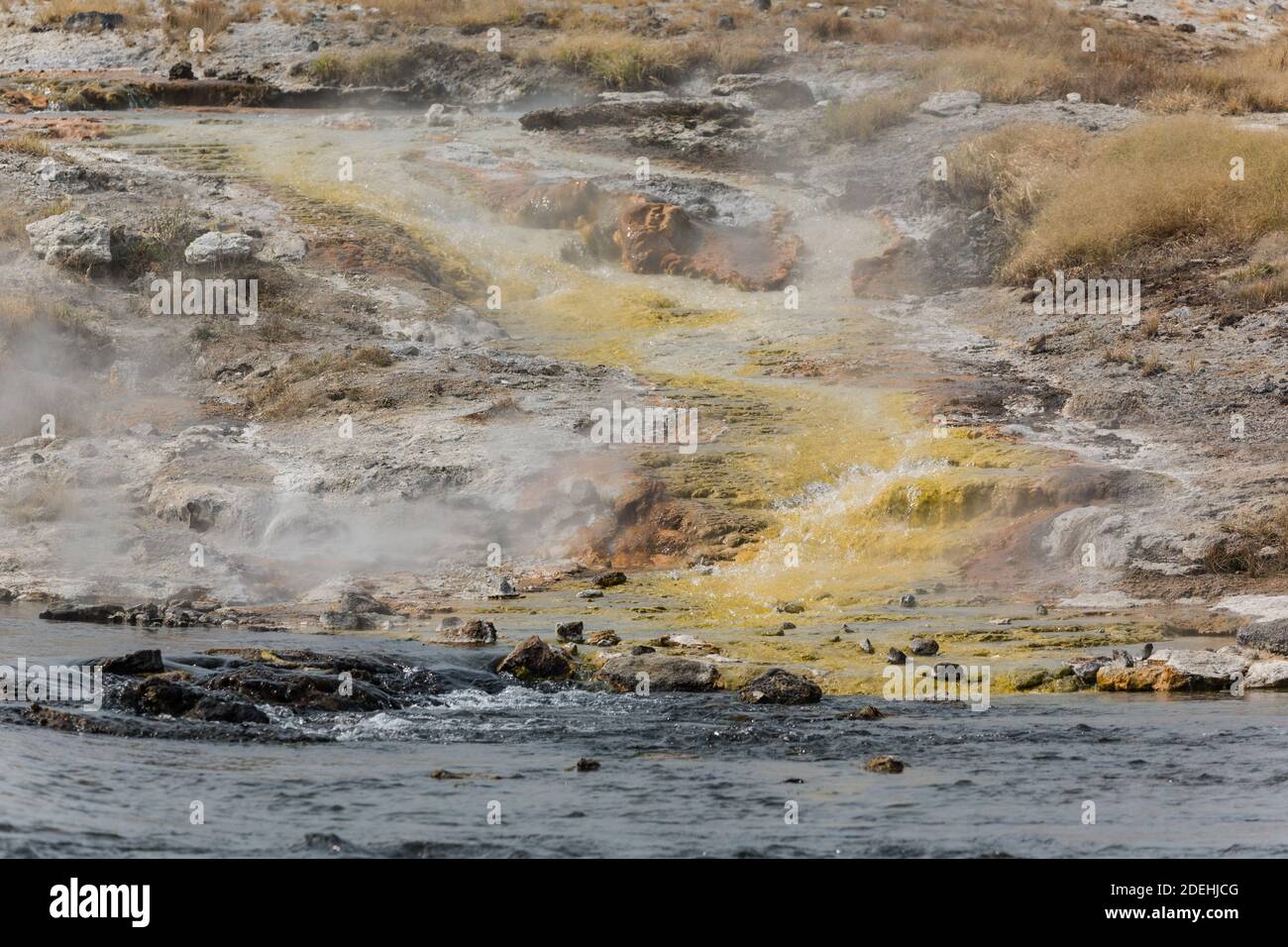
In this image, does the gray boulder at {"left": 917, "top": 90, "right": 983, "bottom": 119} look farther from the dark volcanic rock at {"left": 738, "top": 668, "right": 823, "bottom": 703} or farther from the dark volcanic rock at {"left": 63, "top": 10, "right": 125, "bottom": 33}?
the dark volcanic rock at {"left": 63, "top": 10, "right": 125, "bottom": 33}

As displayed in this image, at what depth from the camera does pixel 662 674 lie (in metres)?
10.1

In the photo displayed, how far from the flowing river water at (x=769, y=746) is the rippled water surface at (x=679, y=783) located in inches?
0.8

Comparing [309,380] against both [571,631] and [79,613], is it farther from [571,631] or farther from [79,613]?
[571,631]

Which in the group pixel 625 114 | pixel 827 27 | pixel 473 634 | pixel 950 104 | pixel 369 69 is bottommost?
pixel 473 634

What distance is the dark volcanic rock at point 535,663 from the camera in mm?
10398

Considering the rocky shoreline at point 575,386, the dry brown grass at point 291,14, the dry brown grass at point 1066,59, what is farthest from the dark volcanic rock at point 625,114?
the dry brown grass at point 291,14

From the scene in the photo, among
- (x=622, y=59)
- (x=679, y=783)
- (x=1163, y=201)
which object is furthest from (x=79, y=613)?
(x=622, y=59)

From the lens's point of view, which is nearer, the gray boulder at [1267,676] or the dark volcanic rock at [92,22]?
the gray boulder at [1267,676]

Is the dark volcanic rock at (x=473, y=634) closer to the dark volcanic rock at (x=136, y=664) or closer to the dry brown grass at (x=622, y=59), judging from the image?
the dark volcanic rock at (x=136, y=664)

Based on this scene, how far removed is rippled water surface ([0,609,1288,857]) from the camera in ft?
21.6

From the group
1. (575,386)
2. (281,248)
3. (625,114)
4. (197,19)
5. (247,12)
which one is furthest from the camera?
(247,12)

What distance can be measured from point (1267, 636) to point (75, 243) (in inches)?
618
